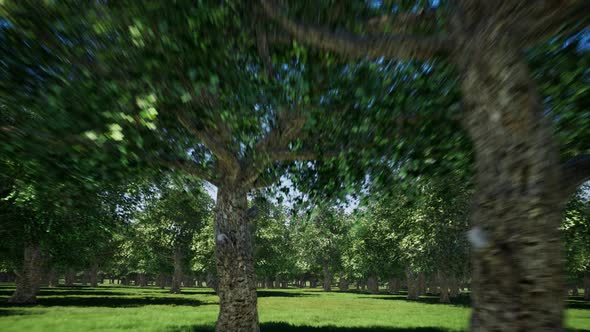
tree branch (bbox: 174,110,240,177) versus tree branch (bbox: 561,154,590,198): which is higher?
tree branch (bbox: 174,110,240,177)

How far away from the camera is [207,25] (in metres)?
7.00

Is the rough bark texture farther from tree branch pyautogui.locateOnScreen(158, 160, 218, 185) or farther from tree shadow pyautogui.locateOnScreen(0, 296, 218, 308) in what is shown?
tree shadow pyautogui.locateOnScreen(0, 296, 218, 308)

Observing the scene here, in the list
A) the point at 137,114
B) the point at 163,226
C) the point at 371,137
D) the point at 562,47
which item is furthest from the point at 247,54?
the point at 163,226

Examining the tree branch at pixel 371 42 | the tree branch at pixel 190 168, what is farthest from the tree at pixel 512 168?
the tree branch at pixel 190 168

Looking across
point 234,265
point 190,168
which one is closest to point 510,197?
point 190,168

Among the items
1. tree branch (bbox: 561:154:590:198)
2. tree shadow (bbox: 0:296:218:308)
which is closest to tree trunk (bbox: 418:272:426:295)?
tree shadow (bbox: 0:296:218:308)

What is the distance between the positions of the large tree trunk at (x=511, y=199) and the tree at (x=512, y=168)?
0.03 feet

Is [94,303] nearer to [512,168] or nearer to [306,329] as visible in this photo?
[306,329]

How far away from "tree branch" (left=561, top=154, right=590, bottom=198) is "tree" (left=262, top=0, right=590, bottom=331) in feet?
0.04

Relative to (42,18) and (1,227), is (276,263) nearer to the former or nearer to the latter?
(1,227)

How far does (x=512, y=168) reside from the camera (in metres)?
4.19

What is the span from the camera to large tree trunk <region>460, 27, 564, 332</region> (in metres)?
3.87

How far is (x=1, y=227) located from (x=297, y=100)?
21.9m

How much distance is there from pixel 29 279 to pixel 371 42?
116 ft
